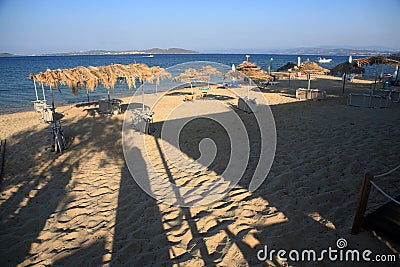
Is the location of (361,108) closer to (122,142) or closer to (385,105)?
(385,105)

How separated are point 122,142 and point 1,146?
11.9 ft

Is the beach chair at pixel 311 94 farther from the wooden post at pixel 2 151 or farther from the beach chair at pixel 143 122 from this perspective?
the wooden post at pixel 2 151

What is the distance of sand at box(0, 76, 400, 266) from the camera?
286 cm

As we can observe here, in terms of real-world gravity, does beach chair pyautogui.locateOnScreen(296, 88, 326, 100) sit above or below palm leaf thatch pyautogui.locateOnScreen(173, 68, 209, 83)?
below

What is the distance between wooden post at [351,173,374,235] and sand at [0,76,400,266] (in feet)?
0.42

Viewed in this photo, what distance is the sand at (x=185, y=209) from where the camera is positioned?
286 cm

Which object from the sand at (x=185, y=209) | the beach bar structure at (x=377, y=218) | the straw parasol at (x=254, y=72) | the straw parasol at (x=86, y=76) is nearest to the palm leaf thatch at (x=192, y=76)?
the straw parasol at (x=254, y=72)

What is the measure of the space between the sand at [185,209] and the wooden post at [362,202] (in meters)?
0.13

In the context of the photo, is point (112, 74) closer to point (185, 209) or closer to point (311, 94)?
point (185, 209)

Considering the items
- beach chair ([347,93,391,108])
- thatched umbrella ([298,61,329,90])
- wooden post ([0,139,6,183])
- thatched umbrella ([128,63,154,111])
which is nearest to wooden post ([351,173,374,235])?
wooden post ([0,139,6,183])

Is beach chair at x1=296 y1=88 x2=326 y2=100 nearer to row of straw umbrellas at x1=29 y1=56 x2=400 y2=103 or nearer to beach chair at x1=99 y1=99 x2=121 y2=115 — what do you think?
row of straw umbrellas at x1=29 y1=56 x2=400 y2=103

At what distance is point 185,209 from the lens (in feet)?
12.3

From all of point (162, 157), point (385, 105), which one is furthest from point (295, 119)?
point (162, 157)

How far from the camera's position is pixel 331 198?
3.55 meters
